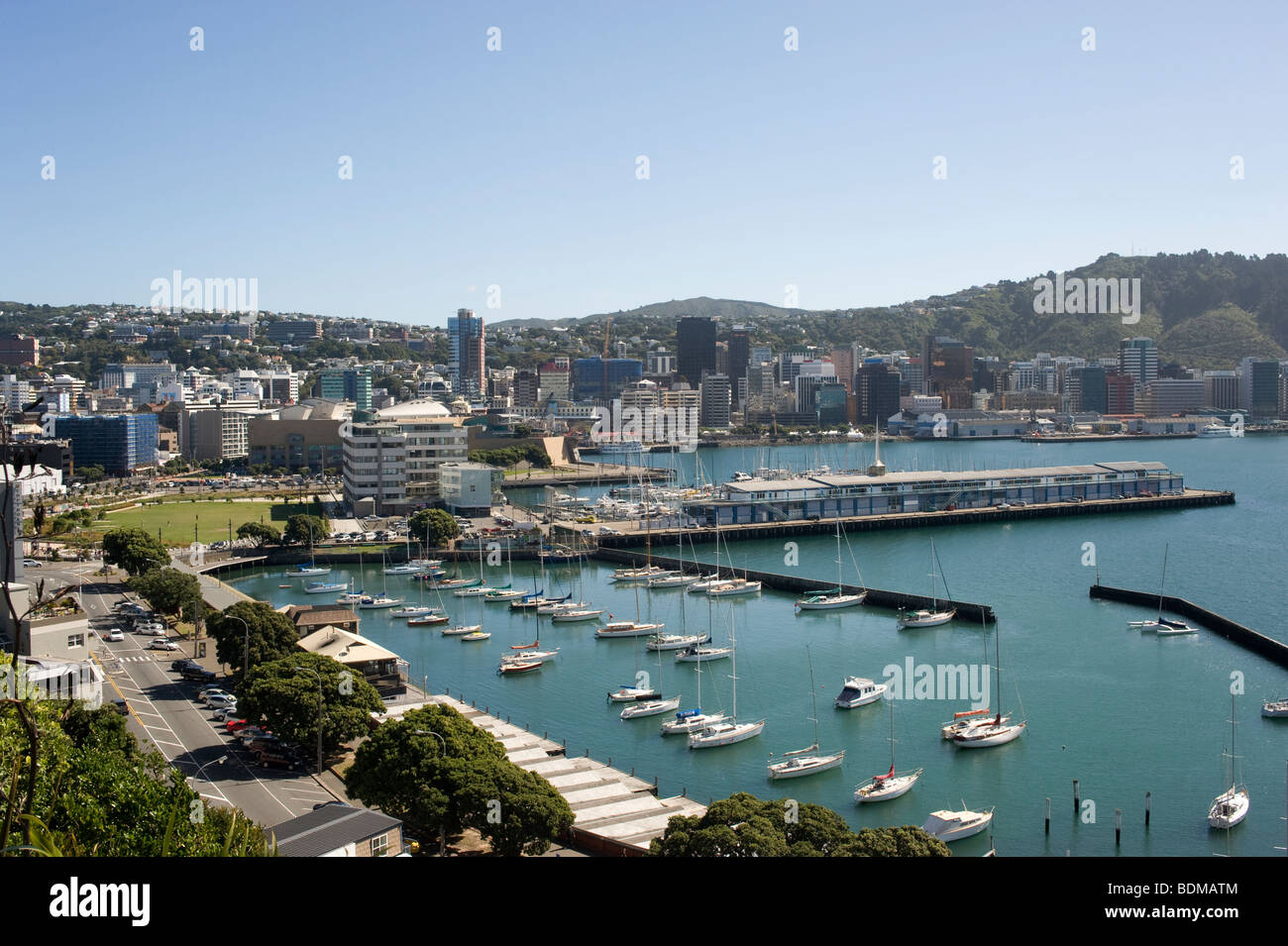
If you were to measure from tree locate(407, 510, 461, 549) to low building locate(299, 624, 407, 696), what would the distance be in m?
8.72

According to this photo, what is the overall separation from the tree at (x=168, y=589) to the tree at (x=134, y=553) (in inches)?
52.7

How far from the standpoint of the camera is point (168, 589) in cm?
1338

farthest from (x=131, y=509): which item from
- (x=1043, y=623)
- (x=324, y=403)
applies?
(x=1043, y=623)

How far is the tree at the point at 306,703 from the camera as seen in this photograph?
8.25 metres

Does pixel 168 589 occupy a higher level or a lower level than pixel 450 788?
higher

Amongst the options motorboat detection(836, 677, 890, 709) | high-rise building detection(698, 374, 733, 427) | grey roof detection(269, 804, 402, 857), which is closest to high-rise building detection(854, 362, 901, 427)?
high-rise building detection(698, 374, 733, 427)

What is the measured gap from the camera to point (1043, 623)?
566 inches

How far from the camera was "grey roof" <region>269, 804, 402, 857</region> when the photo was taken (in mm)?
5259

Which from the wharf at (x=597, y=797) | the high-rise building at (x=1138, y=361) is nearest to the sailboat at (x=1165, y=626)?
the wharf at (x=597, y=797)

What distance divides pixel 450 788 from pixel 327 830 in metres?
1.29

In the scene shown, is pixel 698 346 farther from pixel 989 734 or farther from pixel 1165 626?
pixel 989 734

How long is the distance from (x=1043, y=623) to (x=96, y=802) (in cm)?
1230

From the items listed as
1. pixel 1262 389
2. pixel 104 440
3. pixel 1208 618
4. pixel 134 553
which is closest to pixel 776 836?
pixel 1208 618
